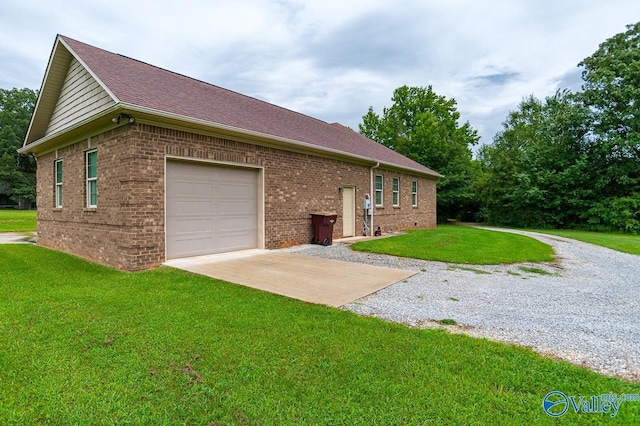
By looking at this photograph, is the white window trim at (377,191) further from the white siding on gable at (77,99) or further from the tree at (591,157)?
the tree at (591,157)

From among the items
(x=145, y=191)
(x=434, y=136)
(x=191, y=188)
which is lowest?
(x=145, y=191)

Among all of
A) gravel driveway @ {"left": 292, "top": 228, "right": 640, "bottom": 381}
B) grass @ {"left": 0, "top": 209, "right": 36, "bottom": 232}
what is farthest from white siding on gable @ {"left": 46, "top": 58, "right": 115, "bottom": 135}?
grass @ {"left": 0, "top": 209, "right": 36, "bottom": 232}

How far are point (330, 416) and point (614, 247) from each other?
48.7ft

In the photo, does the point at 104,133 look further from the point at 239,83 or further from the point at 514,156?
the point at 514,156

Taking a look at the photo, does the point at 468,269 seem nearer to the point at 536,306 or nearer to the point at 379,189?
the point at 536,306

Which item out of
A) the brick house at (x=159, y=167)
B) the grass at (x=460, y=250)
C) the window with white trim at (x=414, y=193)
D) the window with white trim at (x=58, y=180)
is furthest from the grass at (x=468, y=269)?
the window with white trim at (x=58, y=180)

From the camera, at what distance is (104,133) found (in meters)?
7.56

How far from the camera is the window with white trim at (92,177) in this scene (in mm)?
8146

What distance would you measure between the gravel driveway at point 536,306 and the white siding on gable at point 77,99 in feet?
24.1

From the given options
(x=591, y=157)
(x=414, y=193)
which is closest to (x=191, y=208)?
(x=414, y=193)

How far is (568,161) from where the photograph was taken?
24.0 metres

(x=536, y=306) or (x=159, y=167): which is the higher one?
(x=159, y=167)

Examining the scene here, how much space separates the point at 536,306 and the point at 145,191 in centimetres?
739

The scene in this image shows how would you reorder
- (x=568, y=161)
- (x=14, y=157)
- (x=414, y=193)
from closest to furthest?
(x=414, y=193) → (x=568, y=161) → (x=14, y=157)
